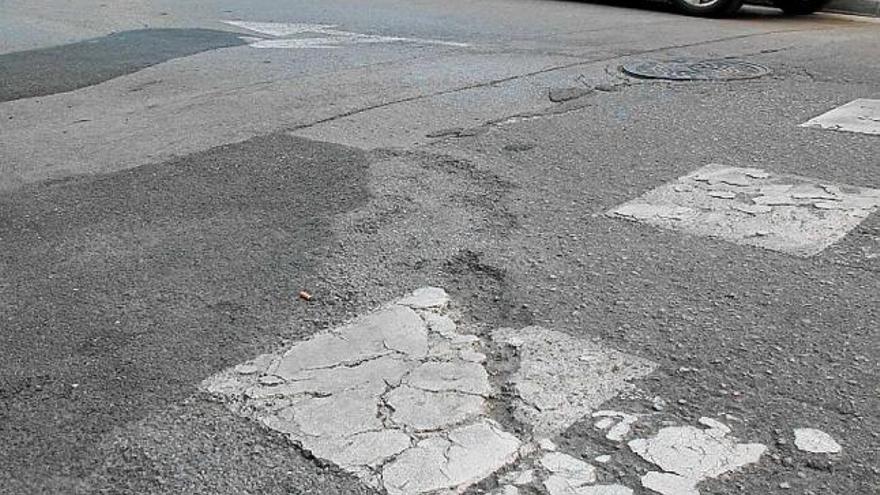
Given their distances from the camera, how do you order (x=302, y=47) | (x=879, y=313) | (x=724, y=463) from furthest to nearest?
(x=302, y=47) < (x=879, y=313) < (x=724, y=463)

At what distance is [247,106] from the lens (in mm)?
7004

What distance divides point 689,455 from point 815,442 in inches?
14.4

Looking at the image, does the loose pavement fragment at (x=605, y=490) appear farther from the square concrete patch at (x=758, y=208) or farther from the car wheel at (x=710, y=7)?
the car wheel at (x=710, y=7)

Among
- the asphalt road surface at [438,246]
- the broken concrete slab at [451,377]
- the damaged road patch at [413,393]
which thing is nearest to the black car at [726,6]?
the asphalt road surface at [438,246]

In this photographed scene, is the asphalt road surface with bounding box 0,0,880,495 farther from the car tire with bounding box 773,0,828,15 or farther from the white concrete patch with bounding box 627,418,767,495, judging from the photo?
the car tire with bounding box 773,0,828,15

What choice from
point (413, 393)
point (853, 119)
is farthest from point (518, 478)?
point (853, 119)

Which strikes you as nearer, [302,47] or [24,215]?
[24,215]

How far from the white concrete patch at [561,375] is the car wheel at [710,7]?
823 centimetres

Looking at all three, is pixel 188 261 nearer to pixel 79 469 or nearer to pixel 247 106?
pixel 79 469

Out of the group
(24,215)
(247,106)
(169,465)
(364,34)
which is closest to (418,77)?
(247,106)

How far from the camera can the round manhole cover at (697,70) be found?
748 centimetres

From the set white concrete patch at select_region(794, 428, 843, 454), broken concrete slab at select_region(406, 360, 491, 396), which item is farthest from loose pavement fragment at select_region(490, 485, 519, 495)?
white concrete patch at select_region(794, 428, 843, 454)

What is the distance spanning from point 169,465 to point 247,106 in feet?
14.6

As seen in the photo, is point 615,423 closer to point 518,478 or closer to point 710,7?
point 518,478
